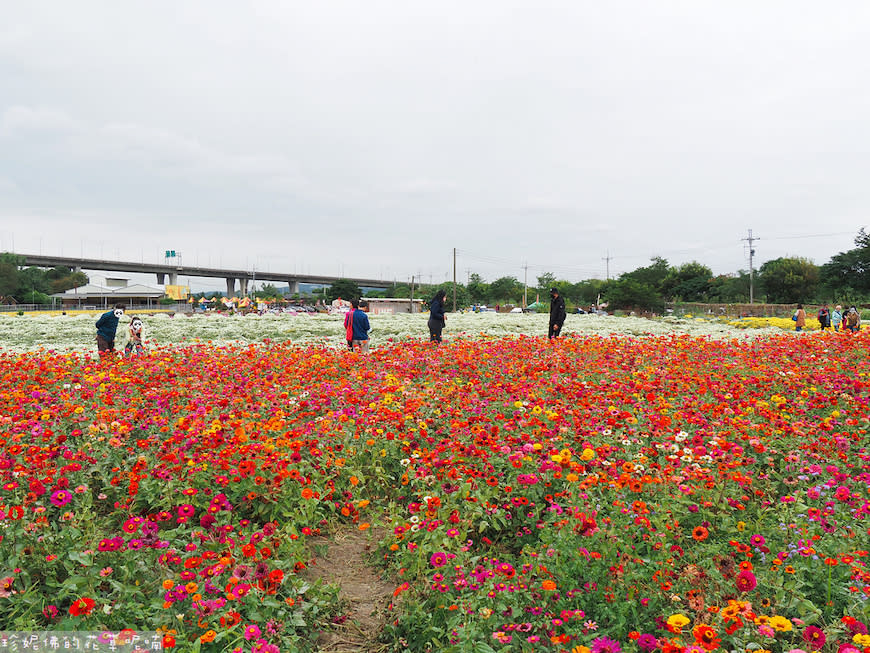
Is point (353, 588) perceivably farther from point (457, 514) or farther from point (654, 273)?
point (654, 273)

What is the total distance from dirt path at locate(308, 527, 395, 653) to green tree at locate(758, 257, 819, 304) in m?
63.4

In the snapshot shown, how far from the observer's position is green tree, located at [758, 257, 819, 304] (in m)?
56.0

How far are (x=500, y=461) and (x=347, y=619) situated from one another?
1578 mm

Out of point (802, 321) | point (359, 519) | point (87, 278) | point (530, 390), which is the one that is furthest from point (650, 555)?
point (87, 278)

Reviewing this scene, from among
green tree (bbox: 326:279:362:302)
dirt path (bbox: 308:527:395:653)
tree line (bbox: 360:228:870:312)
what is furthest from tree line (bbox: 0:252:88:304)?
dirt path (bbox: 308:527:395:653)

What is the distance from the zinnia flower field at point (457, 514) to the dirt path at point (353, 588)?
85mm

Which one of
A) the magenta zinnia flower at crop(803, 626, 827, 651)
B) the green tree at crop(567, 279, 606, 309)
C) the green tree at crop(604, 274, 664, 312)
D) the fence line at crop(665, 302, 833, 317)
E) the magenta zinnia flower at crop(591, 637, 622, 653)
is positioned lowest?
the magenta zinnia flower at crop(591, 637, 622, 653)

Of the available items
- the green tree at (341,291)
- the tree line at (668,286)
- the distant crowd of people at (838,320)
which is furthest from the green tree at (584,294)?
the distant crowd of people at (838,320)

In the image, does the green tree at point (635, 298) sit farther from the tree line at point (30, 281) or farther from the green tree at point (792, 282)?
the tree line at point (30, 281)

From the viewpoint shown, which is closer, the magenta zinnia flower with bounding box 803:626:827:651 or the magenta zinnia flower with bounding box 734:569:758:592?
the magenta zinnia flower with bounding box 803:626:827:651

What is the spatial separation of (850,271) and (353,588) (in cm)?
5871

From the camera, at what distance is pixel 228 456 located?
143 inches

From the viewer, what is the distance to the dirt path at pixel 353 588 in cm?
287

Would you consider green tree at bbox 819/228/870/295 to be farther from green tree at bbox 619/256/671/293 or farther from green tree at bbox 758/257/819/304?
green tree at bbox 619/256/671/293
